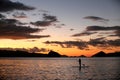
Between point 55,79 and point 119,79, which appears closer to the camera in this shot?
point 119,79

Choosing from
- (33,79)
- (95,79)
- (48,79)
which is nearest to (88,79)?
(95,79)

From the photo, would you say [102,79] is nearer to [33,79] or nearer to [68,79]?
[68,79]

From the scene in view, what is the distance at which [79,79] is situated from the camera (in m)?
48.2

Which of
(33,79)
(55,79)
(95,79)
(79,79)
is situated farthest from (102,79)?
(33,79)

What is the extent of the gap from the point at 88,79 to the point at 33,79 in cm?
1069

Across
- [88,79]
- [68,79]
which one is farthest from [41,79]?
[88,79]

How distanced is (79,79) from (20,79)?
37.6ft

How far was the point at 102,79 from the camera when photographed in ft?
157

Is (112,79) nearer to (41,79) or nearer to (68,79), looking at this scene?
(68,79)

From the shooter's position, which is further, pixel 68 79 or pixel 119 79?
pixel 68 79

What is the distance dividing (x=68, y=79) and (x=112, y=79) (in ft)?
28.3

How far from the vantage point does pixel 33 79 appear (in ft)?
157

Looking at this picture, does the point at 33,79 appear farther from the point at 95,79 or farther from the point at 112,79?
the point at 112,79

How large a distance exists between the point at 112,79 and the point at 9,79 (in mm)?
19584
